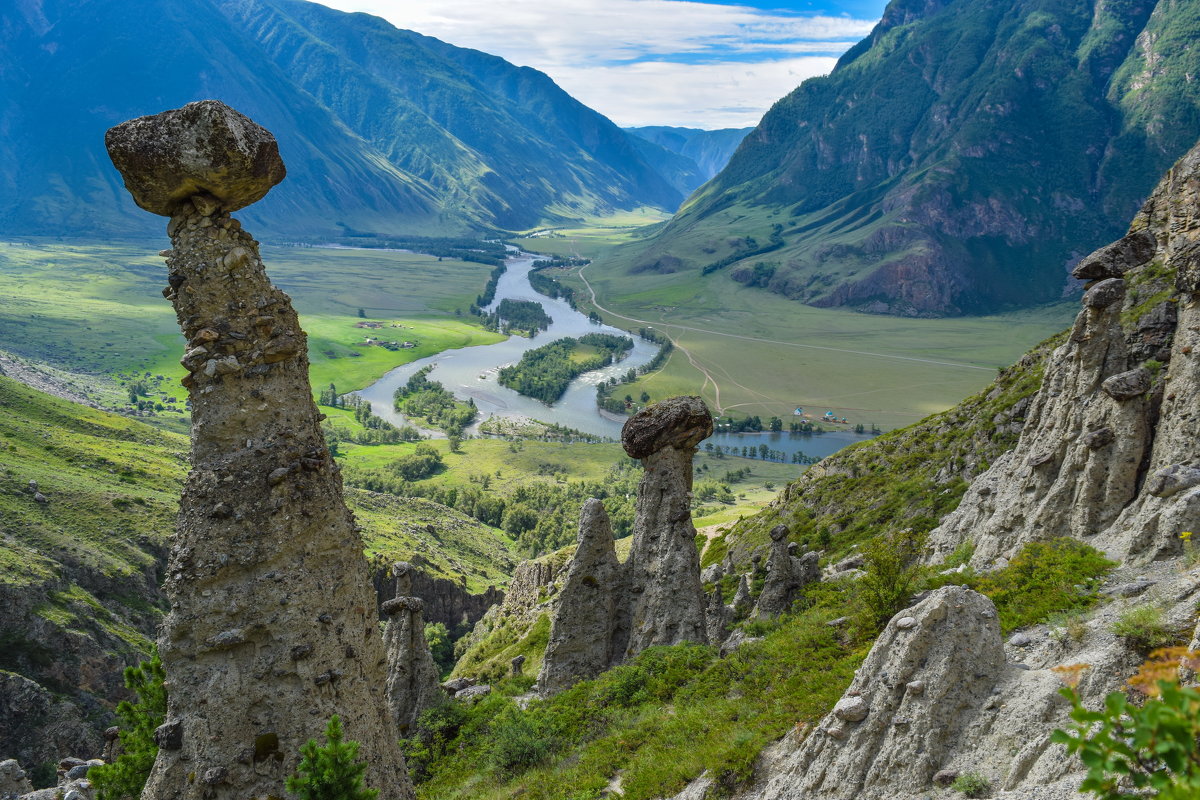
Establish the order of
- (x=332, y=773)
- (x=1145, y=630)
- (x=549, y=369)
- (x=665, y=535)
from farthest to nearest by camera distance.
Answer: (x=549, y=369) → (x=665, y=535) → (x=332, y=773) → (x=1145, y=630)

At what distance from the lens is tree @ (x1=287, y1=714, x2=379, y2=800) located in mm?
12055

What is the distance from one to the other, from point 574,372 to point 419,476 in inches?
2526

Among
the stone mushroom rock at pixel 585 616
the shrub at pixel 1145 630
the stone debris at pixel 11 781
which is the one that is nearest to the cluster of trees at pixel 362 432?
the stone debris at pixel 11 781

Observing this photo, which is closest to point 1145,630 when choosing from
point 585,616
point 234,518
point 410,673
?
point 234,518

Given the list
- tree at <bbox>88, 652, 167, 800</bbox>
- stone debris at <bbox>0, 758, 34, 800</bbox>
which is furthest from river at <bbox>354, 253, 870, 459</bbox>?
tree at <bbox>88, 652, 167, 800</bbox>

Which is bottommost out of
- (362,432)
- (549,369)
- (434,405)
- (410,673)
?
(362,432)

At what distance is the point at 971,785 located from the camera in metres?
10.2

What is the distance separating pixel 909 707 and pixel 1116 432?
39.2 feet

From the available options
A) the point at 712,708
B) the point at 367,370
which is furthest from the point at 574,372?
the point at 712,708

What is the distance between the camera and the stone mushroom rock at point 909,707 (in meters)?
11.2

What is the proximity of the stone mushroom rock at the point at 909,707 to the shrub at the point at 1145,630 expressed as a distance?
1842 mm

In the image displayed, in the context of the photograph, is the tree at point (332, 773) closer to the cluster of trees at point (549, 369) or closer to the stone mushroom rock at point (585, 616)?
the stone mushroom rock at point (585, 616)

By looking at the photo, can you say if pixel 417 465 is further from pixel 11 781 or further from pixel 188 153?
pixel 188 153

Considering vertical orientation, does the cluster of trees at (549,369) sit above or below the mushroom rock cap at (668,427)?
below
